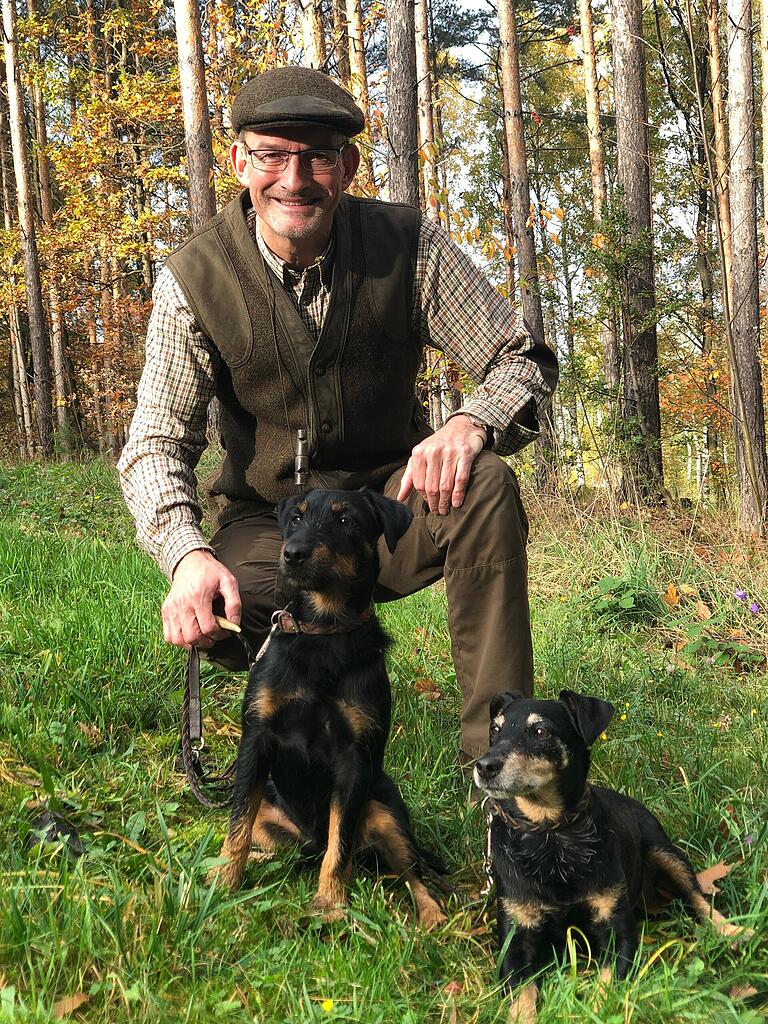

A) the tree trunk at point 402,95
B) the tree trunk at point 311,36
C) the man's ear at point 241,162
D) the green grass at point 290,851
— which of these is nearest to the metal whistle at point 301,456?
the man's ear at point 241,162

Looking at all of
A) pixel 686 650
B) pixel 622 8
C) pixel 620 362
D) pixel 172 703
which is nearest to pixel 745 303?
pixel 620 362

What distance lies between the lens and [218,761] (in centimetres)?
370

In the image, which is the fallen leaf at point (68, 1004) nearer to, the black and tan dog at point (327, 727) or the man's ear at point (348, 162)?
the black and tan dog at point (327, 727)

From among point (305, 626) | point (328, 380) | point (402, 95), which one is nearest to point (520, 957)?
point (305, 626)

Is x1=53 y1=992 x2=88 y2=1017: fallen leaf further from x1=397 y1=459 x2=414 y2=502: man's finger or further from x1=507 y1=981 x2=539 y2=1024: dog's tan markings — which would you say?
x1=397 y1=459 x2=414 y2=502: man's finger

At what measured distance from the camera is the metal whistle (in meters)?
3.48

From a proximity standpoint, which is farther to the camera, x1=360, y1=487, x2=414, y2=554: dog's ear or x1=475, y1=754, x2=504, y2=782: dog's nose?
x1=360, y1=487, x2=414, y2=554: dog's ear

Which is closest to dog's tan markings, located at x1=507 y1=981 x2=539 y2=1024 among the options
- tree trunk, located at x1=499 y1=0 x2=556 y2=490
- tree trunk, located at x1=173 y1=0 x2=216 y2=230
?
tree trunk, located at x1=173 y1=0 x2=216 y2=230

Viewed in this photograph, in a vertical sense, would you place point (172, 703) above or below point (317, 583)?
below

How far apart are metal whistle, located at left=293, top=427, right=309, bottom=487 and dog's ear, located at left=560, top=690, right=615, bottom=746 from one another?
1.42m

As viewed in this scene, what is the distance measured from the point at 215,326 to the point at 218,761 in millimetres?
1725

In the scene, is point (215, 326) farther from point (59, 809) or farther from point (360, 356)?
point (59, 809)

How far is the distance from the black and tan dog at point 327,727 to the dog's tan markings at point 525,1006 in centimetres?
43

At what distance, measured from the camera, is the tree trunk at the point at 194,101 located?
10.2 meters
